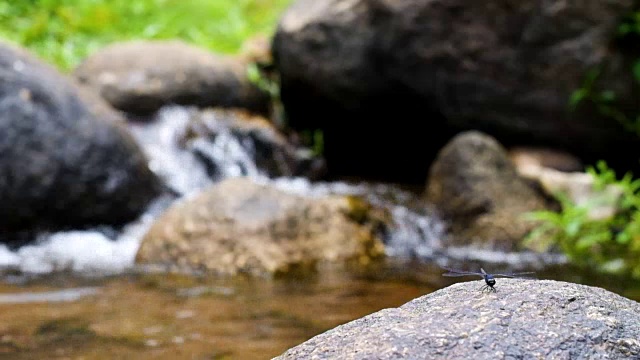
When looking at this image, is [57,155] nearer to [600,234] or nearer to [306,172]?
[306,172]

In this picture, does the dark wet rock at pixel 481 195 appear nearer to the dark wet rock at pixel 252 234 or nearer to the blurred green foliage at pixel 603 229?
the blurred green foliage at pixel 603 229

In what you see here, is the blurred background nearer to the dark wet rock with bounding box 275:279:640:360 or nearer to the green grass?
the green grass

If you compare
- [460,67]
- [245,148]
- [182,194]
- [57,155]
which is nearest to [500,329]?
[57,155]

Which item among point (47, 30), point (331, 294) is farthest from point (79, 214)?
point (47, 30)

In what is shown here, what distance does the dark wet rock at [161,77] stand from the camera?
7.74 m

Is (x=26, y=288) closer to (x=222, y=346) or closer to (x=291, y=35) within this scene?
(x=222, y=346)

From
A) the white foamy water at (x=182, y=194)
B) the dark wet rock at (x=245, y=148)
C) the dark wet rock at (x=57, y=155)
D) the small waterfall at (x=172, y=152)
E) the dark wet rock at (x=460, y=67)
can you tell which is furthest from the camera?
the dark wet rock at (x=245, y=148)

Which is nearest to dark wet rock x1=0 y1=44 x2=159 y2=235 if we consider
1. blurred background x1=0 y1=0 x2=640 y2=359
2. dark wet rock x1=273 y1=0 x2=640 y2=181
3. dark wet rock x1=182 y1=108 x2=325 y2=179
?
blurred background x1=0 y1=0 x2=640 y2=359

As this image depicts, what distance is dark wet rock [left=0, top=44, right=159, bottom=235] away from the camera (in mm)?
5215

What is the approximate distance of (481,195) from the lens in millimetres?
5820

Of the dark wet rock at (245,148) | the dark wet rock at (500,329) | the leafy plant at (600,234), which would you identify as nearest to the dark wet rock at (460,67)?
the dark wet rock at (245,148)

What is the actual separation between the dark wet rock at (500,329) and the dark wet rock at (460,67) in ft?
17.1

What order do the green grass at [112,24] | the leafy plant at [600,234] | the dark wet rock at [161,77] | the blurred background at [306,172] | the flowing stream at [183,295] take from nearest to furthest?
the flowing stream at [183,295]
the blurred background at [306,172]
the leafy plant at [600,234]
the dark wet rock at [161,77]
the green grass at [112,24]

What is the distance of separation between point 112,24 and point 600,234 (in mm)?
8675
